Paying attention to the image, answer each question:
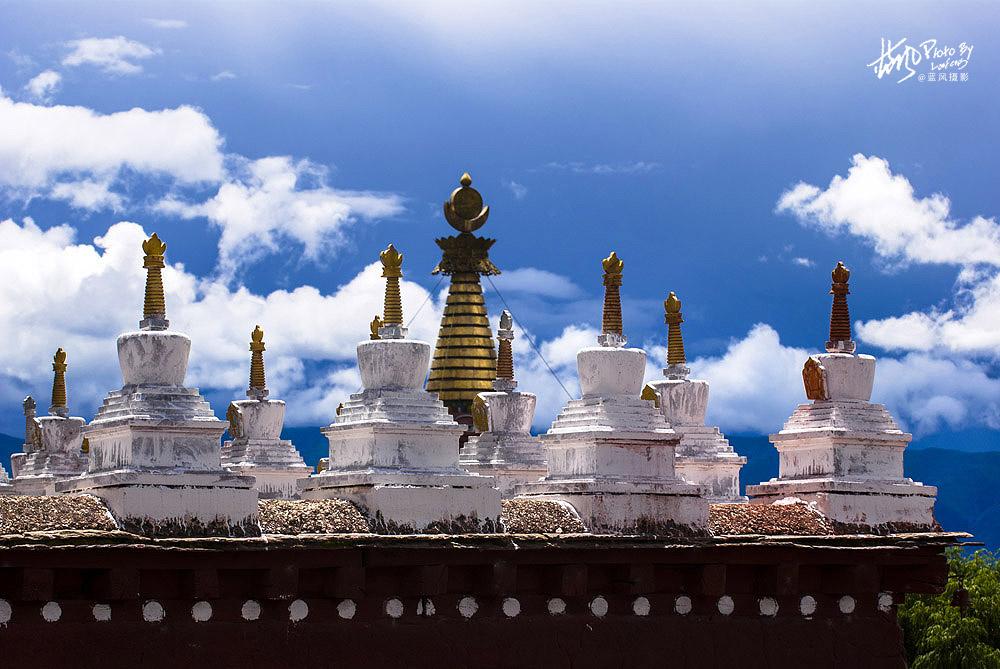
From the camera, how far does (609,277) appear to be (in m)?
19.5

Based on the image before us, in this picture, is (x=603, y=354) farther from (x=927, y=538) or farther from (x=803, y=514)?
(x=927, y=538)

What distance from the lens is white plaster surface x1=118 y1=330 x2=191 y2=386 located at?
17.0 metres

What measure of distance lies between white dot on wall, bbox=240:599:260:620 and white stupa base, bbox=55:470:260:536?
2.11 feet

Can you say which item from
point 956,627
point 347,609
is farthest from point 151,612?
point 956,627

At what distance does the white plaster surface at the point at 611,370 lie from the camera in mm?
19141

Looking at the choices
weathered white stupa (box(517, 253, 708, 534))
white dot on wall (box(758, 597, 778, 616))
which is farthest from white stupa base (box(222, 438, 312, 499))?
white dot on wall (box(758, 597, 778, 616))

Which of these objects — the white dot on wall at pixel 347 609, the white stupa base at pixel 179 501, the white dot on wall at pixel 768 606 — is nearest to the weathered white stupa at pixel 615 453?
the white dot on wall at pixel 768 606

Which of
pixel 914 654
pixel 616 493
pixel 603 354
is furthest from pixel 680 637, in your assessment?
pixel 914 654

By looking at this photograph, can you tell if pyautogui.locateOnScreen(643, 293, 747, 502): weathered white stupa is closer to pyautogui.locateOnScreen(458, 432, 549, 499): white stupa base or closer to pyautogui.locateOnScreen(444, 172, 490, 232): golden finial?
pyautogui.locateOnScreen(458, 432, 549, 499): white stupa base

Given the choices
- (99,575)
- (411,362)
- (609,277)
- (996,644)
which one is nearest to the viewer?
(99,575)

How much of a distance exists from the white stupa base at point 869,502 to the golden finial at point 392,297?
528 centimetres

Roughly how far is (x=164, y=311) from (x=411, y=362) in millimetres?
2570

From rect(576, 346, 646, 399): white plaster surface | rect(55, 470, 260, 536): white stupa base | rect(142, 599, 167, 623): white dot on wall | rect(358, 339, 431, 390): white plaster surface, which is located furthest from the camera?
rect(576, 346, 646, 399): white plaster surface

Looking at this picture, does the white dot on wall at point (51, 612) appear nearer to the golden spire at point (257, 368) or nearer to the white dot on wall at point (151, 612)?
the white dot on wall at point (151, 612)
